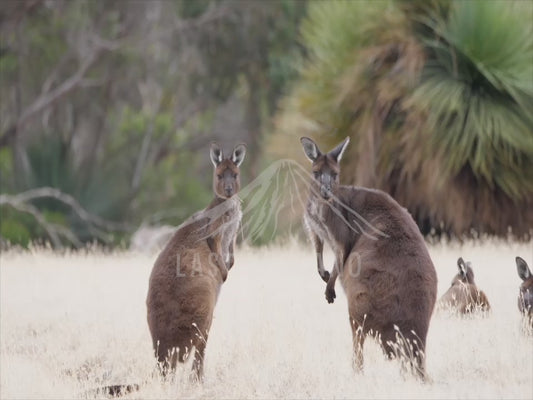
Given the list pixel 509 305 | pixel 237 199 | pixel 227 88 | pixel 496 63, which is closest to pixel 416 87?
pixel 496 63

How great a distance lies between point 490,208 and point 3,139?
10.4 metres

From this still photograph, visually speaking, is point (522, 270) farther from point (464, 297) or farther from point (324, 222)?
point (324, 222)

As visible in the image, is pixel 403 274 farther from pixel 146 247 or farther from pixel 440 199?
pixel 146 247

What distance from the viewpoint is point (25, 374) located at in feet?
21.4

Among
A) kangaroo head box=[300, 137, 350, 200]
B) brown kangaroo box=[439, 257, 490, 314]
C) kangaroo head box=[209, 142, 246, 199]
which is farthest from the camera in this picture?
brown kangaroo box=[439, 257, 490, 314]

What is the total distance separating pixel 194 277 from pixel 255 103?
17047 mm

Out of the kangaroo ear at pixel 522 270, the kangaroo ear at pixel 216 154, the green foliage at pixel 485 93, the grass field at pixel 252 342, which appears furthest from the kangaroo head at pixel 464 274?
the green foliage at pixel 485 93

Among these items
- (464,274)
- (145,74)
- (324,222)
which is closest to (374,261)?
(324,222)

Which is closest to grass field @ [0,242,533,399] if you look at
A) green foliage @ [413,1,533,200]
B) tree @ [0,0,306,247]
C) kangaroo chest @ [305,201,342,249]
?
kangaroo chest @ [305,201,342,249]

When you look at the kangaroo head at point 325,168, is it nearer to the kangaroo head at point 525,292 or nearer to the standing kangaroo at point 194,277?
the standing kangaroo at point 194,277

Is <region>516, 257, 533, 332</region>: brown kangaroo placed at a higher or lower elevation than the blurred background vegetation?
lower

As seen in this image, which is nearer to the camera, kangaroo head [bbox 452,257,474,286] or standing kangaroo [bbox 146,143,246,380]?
standing kangaroo [bbox 146,143,246,380]

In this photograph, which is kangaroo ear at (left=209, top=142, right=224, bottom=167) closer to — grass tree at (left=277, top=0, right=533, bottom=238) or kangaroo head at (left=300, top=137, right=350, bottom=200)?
kangaroo head at (left=300, top=137, right=350, bottom=200)

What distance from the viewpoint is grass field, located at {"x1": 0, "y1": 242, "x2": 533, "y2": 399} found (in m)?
5.93
